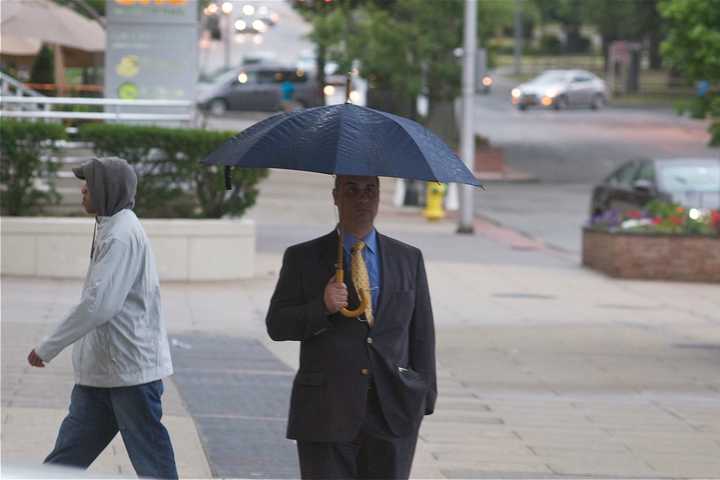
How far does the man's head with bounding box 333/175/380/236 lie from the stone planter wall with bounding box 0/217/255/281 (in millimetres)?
9898

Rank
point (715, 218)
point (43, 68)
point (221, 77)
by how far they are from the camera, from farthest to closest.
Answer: point (221, 77)
point (43, 68)
point (715, 218)

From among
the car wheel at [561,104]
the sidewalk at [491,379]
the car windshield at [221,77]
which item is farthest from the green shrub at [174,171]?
the car wheel at [561,104]

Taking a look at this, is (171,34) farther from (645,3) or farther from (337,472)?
(645,3)

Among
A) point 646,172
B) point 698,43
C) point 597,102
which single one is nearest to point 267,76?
point 597,102

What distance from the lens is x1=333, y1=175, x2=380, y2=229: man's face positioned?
4.97 m

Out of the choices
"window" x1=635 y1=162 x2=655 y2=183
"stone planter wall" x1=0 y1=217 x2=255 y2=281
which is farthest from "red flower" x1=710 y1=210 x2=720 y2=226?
"stone planter wall" x1=0 y1=217 x2=255 y2=281

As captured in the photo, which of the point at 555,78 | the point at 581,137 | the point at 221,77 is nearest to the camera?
the point at 581,137

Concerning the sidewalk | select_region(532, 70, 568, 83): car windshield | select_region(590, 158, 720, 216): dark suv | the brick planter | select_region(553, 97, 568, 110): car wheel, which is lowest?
the sidewalk

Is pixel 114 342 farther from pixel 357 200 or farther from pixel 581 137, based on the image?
pixel 581 137

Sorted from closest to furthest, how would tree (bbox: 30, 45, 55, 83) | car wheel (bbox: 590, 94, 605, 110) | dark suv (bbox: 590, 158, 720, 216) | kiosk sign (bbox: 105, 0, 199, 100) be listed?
kiosk sign (bbox: 105, 0, 199, 100) → dark suv (bbox: 590, 158, 720, 216) → tree (bbox: 30, 45, 55, 83) → car wheel (bbox: 590, 94, 605, 110)

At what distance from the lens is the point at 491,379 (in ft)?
34.6

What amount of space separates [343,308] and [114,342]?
1242 millimetres

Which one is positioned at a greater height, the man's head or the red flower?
the man's head

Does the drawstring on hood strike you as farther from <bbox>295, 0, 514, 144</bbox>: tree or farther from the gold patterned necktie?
<bbox>295, 0, 514, 144</bbox>: tree
